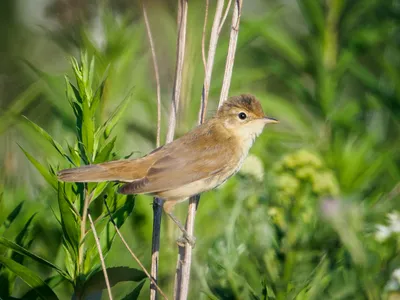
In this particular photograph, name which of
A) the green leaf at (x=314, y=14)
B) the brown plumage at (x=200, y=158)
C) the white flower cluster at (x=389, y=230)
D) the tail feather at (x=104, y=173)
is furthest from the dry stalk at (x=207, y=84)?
the green leaf at (x=314, y=14)

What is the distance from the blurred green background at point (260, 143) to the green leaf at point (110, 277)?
19 cm

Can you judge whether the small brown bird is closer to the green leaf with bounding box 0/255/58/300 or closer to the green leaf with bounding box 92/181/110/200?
the green leaf with bounding box 92/181/110/200

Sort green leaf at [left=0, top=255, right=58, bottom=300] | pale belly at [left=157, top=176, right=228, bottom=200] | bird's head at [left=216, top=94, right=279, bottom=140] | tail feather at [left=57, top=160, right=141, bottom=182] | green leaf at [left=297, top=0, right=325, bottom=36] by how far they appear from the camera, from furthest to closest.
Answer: green leaf at [left=297, top=0, right=325, bottom=36] < bird's head at [left=216, top=94, right=279, bottom=140] < pale belly at [left=157, top=176, right=228, bottom=200] < tail feather at [left=57, top=160, right=141, bottom=182] < green leaf at [left=0, top=255, right=58, bottom=300]

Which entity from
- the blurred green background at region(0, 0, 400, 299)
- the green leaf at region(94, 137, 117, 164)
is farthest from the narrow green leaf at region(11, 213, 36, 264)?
the green leaf at region(94, 137, 117, 164)

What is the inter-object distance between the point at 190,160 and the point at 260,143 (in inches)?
52.4

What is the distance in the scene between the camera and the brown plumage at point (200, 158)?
11.4ft

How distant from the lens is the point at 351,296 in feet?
10.3

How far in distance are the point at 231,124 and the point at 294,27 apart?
2594mm

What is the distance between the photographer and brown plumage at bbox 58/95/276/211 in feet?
11.4

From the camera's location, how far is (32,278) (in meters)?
2.63

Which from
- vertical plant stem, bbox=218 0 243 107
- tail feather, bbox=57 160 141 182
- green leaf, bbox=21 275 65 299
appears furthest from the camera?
vertical plant stem, bbox=218 0 243 107

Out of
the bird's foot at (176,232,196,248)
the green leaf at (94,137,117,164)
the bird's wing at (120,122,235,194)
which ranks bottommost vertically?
the bird's foot at (176,232,196,248)

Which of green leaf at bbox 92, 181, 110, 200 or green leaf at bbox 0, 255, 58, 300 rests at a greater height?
green leaf at bbox 92, 181, 110, 200

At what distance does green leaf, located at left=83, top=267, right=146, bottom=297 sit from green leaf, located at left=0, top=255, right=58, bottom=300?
132 mm
